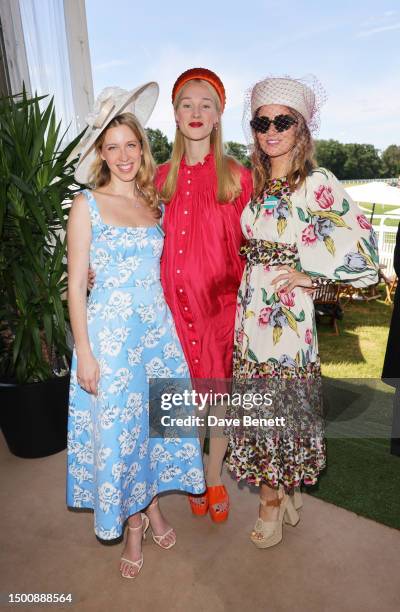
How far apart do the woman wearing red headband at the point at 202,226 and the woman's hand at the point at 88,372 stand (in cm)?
44

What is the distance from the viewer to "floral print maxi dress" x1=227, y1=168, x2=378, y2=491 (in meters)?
1.57

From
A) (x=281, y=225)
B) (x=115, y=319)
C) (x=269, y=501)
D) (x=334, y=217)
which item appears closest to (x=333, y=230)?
(x=334, y=217)

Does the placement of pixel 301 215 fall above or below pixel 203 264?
above

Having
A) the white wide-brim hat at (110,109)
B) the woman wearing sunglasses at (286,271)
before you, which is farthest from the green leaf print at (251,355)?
the white wide-brim hat at (110,109)

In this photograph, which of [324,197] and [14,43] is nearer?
[324,197]

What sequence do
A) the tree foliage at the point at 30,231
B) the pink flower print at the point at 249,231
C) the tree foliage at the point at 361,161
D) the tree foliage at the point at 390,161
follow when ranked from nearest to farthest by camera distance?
the pink flower print at the point at 249,231 → the tree foliage at the point at 30,231 → the tree foliage at the point at 361,161 → the tree foliage at the point at 390,161

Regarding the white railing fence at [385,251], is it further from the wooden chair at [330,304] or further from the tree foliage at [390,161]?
the wooden chair at [330,304]

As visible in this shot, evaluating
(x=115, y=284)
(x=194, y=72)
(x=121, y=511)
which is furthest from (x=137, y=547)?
(x=194, y=72)

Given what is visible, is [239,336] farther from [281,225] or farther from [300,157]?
[300,157]

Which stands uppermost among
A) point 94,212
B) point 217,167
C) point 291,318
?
point 217,167

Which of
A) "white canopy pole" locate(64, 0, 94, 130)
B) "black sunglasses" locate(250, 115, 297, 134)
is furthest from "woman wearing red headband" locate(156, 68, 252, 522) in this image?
"white canopy pole" locate(64, 0, 94, 130)

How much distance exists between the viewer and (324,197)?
1561 millimetres

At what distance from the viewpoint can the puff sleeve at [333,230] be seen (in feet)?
5.14

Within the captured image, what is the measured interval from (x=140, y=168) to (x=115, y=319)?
0.56 meters
